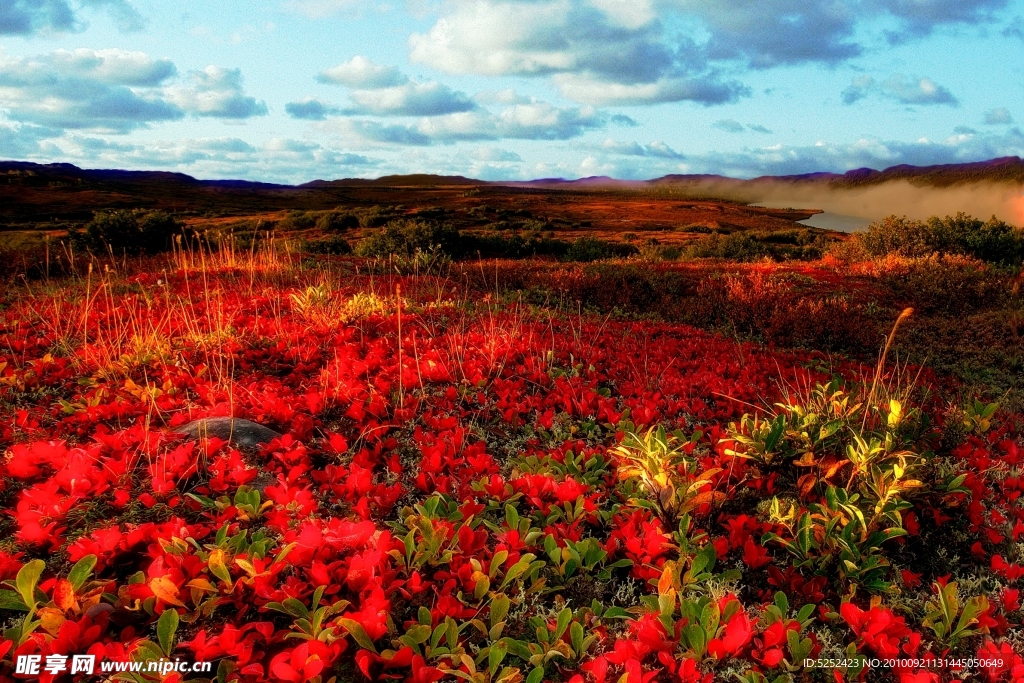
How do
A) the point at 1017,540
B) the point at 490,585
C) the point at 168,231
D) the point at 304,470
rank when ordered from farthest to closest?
the point at 168,231 < the point at 304,470 < the point at 1017,540 < the point at 490,585

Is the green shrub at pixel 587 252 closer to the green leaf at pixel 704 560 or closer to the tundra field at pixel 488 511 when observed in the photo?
the tundra field at pixel 488 511

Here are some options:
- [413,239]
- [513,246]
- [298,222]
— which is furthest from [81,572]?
[298,222]

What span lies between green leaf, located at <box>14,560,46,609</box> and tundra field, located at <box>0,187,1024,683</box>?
0.04 ft

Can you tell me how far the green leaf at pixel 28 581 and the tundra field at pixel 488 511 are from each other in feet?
0.04

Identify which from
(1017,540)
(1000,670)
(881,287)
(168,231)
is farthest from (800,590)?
(168,231)

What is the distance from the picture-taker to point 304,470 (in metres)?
3.97

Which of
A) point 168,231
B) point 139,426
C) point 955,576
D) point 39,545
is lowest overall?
point 955,576

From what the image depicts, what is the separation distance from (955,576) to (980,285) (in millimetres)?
15389


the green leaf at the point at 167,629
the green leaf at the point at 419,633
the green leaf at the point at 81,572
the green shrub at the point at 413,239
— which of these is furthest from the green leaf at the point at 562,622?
the green shrub at the point at 413,239

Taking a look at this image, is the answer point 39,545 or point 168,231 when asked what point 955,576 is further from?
point 168,231

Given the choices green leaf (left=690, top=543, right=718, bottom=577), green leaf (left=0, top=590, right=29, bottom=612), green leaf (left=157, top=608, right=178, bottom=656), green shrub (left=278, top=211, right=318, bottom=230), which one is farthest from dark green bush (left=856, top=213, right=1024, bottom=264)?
green shrub (left=278, top=211, right=318, bottom=230)

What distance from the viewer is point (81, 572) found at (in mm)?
2746

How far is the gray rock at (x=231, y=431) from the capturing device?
4.35 metres

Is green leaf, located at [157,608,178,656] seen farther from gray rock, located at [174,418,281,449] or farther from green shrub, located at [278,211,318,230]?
green shrub, located at [278,211,318,230]
